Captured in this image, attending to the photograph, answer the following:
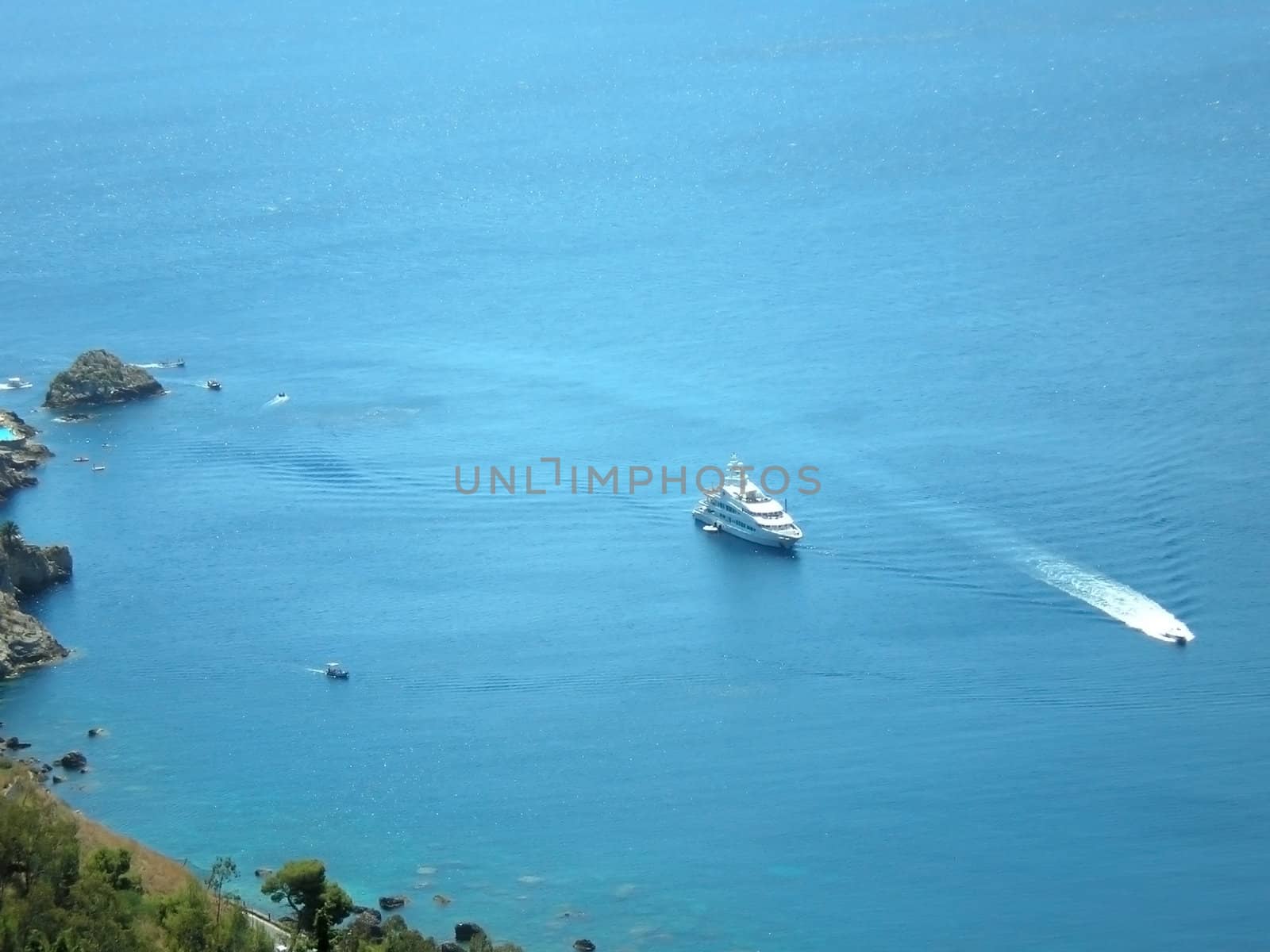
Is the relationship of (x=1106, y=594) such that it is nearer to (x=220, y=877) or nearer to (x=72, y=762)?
(x=220, y=877)

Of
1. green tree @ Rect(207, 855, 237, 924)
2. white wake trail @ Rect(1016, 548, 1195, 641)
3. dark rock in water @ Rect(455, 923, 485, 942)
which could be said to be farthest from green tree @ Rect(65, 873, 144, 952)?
white wake trail @ Rect(1016, 548, 1195, 641)

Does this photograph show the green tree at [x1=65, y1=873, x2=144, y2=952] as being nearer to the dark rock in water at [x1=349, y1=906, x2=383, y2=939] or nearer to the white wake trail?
the dark rock in water at [x1=349, y1=906, x2=383, y2=939]

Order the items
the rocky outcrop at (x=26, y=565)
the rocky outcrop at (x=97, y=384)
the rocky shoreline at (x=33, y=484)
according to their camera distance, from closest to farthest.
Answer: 1. the rocky shoreline at (x=33, y=484)
2. the rocky outcrop at (x=26, y=565)
3. the rocky outcrop at (x=97, y=384)

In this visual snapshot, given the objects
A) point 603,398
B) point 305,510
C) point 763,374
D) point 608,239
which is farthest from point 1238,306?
point 305,510

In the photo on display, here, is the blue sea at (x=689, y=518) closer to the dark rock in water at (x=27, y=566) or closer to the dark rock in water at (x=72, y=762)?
the dark rock in water at (x=72, y=762)

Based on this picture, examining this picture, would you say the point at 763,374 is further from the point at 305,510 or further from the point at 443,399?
the point at 305,510

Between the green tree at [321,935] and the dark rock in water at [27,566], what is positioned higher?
the dark rock in water at [27,566]

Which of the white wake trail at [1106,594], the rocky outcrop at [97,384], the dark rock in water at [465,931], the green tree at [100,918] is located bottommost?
the green tree at [100,918]

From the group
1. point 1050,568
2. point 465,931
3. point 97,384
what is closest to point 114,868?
point 465,931

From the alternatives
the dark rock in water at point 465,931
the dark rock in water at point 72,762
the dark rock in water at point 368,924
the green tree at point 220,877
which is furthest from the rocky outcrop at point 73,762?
the dark rock in water at point 465,931
